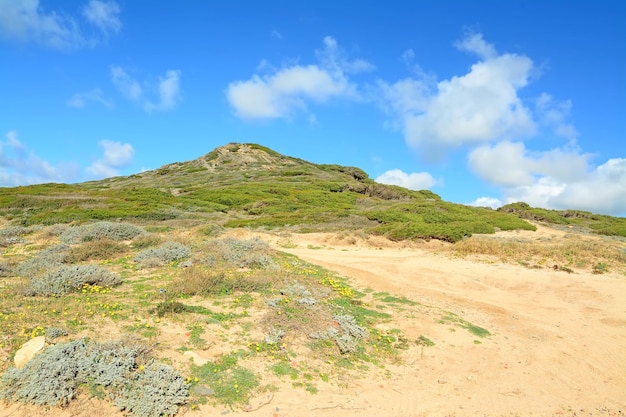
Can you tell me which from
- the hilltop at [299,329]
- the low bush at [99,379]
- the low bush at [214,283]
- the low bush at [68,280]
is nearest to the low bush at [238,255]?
the hilltop at [299,329]

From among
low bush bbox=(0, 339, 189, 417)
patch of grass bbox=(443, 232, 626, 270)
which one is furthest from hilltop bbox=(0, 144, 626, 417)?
patch of grass bbox=(443, 232, 626, 270)

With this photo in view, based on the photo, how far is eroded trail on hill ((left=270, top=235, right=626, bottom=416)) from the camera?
299 inches

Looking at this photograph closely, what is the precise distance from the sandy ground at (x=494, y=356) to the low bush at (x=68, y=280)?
491cm

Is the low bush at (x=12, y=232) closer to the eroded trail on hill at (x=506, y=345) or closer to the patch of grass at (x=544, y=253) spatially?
the eroded trail on hill at (x=506, y=345)

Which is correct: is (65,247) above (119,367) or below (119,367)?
above

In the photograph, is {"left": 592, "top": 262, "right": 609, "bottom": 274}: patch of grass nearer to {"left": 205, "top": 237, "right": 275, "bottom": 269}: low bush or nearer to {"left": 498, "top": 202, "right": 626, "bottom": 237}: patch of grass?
{"left": 205, "top": 237, "right": 275, "bottom": 269}: low bush

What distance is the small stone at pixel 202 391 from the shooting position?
7.03 m

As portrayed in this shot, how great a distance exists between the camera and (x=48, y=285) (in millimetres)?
10695

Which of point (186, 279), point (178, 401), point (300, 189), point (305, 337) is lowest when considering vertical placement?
point (178, 401)

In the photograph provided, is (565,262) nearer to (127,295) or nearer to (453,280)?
(453,280)

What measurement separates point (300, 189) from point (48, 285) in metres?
52.0

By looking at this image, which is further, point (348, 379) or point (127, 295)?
point (127, 295)

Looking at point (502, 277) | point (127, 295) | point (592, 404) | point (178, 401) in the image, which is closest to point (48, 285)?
point (127, 295)

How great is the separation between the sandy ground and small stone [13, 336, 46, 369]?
1119 millimetres
